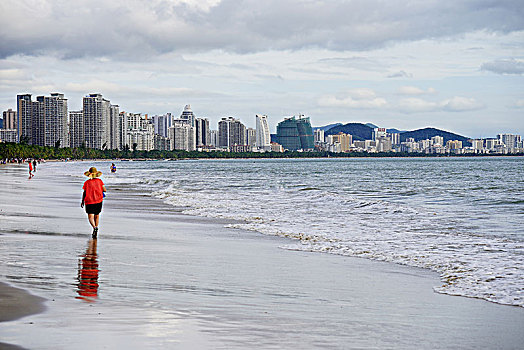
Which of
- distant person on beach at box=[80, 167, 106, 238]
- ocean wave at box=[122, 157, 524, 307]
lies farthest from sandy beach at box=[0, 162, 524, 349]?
distant person on beach at box=[80, 167, 106, 238]

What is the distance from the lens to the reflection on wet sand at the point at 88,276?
7.45 meters

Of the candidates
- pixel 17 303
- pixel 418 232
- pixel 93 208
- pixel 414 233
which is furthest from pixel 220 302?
pixel 418 232

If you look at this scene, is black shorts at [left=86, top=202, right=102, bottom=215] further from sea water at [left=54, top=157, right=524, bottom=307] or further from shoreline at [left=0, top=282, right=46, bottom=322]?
shoreline at [left=0, top=282, right=46, bottom=322]

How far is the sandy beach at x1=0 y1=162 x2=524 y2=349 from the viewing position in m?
5.80

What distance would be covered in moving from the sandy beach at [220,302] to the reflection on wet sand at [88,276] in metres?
0.02

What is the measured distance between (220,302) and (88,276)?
2365mm

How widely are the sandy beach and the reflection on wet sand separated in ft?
0.05

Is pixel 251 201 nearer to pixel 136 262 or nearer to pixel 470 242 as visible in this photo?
pixel 470 242

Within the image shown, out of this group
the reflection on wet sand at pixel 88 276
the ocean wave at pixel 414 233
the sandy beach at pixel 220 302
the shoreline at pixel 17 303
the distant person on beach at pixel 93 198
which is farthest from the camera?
the distant person on beach at pixel 93 198

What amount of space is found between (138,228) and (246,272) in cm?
681

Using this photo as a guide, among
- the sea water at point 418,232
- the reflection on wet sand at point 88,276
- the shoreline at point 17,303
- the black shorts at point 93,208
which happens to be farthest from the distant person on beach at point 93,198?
the shoreline at point 17,303

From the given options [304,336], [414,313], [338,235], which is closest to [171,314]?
[304,336]

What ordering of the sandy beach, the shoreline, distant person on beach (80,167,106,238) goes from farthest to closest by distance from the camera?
distant person on beach (80,167,106,238) → the shoreline → the sandy beach

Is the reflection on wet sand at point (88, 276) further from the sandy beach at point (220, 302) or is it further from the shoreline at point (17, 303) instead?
the shoreline at point (17, 303)
